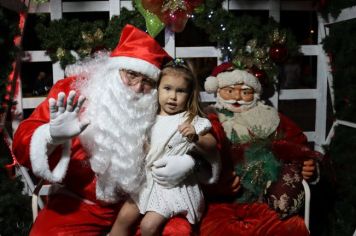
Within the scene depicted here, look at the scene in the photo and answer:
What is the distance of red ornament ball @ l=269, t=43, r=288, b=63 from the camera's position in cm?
297

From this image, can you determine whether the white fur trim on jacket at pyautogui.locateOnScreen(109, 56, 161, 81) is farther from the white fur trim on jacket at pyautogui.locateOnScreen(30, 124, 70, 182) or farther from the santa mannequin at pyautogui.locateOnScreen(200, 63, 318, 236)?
the santa mannequin at pyautogui.locateOnScreen(200, 63, 318, 236)

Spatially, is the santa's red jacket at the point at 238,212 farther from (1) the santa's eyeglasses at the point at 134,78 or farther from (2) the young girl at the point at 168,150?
(1) the santa's eyeglasses at the point at 134,78

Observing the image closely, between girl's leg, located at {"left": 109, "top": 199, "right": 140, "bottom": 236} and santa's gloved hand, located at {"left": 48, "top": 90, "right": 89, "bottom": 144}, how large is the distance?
0.50 metres

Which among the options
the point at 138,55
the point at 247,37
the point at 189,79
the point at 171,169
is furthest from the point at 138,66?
the point at 247,37

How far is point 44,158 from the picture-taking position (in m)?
1.96

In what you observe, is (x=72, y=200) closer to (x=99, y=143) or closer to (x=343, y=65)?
(x=99, y=143)

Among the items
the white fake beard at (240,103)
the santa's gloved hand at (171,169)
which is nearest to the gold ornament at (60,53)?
the white fake beard at (240,103)

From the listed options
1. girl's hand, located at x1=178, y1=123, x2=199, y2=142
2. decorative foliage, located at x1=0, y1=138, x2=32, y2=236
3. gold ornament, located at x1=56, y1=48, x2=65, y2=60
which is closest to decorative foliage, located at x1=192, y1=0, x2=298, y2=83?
gold ornament, located at x1=56, y1=48, x2=65, y2=60

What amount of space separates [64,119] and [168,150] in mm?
555

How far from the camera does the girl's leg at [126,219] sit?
2125mm

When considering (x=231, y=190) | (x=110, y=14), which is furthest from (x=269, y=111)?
(x=110, y=14)

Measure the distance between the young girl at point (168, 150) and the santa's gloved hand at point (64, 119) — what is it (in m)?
0.42

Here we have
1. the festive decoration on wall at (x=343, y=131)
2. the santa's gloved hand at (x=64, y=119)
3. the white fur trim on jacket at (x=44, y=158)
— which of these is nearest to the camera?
the santa's gloved hand at (x=64, y=119)

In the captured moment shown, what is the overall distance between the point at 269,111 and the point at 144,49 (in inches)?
42.8
